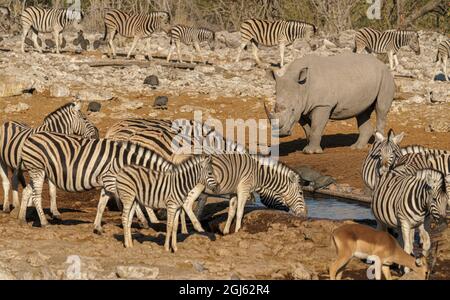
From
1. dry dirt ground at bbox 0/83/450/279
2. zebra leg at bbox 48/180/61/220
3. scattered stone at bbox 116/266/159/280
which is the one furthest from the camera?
zebra leg at bbox 48/180/61/220

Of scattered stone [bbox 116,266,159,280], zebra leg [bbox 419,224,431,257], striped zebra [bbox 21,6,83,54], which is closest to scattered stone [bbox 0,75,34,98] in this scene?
striped zebra [bbox 21,6,83,54]

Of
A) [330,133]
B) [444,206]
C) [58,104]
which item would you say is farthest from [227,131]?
[444,206]

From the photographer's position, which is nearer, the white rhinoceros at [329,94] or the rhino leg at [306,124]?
the white rhinoceros at [329,94]

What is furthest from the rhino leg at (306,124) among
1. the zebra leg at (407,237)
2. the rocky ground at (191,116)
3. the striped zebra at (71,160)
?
the zebra leg at (407,237)

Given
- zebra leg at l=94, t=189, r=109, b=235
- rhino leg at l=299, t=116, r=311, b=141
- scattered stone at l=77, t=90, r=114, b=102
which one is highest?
zebra leg at l=94, t=189, r=109, b=235

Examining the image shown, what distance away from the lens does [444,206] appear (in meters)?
10.8

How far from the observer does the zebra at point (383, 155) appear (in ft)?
41.7

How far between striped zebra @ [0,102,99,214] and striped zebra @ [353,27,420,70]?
12.9 m

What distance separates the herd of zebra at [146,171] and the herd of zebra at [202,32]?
1230 cm

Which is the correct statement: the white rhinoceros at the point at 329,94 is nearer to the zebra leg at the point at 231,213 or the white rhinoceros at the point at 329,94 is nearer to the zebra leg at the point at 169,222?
the zebra leg at the point at 231,213

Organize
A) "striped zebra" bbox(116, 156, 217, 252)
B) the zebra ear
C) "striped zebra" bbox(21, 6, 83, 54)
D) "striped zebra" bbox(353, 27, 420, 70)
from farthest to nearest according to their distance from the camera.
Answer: "striped zebra" bbox(21, 6, 83, 54), "striped zebra" bbox(353, 27, 420, 70), the zebra ear, "striped zebra" bbox(116, 156, 217, 252)

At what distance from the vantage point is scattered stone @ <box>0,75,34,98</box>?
74.6 ft

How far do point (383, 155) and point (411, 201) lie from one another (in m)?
1.69

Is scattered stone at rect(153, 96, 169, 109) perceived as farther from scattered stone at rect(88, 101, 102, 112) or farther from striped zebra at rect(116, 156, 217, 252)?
striped zebra at rect(116, 156, 217, 252)
